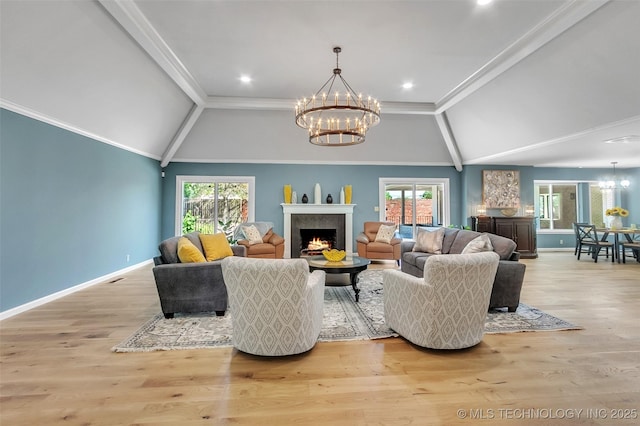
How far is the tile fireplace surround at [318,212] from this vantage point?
24.3ft

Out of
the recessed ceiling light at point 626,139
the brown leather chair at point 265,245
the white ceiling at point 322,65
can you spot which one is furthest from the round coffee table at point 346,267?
the recessed ceiling light at point 626,139

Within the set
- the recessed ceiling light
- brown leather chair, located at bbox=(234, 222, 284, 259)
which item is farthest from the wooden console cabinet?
brown leather chair, located at bbox=(234, 222, 284, 259)

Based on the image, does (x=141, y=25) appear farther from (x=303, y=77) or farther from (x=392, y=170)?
(x=392, y=170)

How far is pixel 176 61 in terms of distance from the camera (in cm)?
430

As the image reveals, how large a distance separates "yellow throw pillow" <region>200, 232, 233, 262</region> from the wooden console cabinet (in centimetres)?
624

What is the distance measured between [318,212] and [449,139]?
3709mm

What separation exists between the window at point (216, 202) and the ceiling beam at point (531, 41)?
17.3 ft

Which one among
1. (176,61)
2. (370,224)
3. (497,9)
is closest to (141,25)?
(176,61)

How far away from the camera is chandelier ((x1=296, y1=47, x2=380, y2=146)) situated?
364 cm

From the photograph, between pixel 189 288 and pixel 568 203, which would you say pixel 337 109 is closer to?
pixel 189 288

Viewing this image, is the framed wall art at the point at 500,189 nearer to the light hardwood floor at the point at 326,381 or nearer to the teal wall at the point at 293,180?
the teal wall at the point at 293,180

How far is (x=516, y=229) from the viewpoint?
736 cm

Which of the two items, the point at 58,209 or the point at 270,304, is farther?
the point at 58,209

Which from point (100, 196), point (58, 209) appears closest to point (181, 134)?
point (100, 196)
